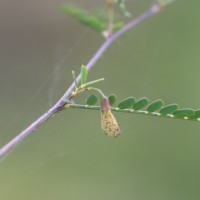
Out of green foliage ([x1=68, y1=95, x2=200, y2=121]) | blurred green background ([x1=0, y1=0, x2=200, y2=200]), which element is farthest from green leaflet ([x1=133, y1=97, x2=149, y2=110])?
blurred green background ([x1=0, y1=0, x2=200, y2=200])

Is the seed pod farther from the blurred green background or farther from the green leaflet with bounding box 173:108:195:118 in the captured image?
the blurred green background

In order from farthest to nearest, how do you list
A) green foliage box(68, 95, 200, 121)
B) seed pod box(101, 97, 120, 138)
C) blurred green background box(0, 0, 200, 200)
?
blurred green background box(0, 0, 200, 200)
green foliage box(68, 95, 200, 121)
seed pod box(101, 97, 120, 138)

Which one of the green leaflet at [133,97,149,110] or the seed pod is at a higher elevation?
the green leaflet at [133,97,149,110]

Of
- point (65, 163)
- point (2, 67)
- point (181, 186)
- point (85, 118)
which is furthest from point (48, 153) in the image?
point (2, 67)

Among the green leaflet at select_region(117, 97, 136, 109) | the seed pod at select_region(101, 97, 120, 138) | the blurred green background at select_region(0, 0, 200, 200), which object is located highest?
the blurred green background at select_region(0, 0, 200, 200)

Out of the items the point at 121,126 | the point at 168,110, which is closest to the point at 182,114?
the point at 168,110

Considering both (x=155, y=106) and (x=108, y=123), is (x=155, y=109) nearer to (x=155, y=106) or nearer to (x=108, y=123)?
(x=155, y=106)

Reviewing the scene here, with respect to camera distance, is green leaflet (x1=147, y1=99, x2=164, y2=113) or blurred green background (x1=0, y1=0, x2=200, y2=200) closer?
green leaflet (x1=147, y1=99, x2=164, y2=113)
